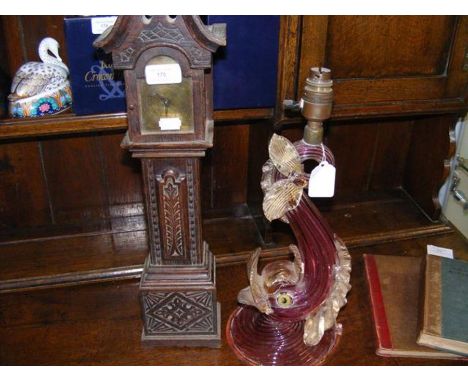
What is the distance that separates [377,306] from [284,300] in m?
0.24

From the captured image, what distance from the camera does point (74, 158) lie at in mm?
1376

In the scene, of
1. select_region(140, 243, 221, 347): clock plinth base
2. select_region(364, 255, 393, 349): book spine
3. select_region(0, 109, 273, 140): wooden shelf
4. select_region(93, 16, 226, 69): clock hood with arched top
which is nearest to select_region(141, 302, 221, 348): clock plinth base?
select_region(140, 243, 221, 347): clock plinth base

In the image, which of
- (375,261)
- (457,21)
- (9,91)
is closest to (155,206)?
(9,91)

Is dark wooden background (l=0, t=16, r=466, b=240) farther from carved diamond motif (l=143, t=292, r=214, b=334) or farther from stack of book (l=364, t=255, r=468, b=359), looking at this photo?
carved diamond motif (l=143, t=292, r=214, b=334)

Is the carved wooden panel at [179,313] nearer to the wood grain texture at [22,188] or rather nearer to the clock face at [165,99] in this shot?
the clock face at [165,99]

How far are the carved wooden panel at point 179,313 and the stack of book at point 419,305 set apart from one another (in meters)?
0.36

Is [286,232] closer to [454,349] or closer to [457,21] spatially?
[454,349]

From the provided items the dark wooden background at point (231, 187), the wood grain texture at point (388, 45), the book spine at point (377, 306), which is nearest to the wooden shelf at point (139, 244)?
the dark wooden background at point (231, 187)

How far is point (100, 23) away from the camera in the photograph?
102cm

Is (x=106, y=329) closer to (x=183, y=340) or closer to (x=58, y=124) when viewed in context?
(x=183, y=340)

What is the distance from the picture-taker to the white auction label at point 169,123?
3.04 feet

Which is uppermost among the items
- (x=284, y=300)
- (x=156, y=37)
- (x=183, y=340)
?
(x=156, y=37)

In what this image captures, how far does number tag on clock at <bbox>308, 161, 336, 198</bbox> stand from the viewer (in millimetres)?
960

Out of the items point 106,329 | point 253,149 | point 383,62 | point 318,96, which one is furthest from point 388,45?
point 106,329
